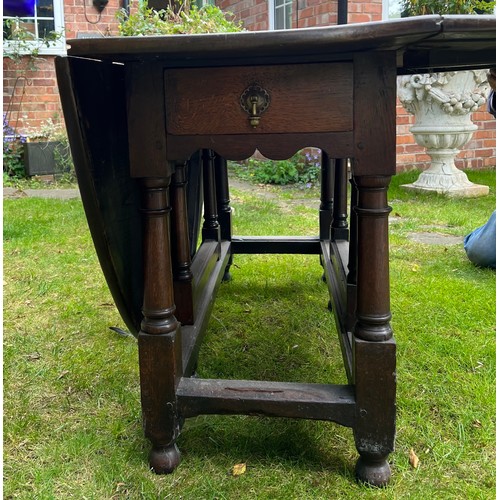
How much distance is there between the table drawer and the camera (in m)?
1.40

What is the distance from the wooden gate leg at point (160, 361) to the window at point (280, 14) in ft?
19.6

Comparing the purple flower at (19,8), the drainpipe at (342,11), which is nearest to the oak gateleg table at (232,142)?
the drainpipe at (342,11)

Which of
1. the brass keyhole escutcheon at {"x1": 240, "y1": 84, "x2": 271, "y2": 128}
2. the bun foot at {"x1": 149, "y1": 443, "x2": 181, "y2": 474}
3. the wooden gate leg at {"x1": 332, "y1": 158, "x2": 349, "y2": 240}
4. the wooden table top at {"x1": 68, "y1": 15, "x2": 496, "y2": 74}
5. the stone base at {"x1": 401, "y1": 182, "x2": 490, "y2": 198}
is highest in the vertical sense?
the wooden table top at {"x1": 68, "y1": 15, "x2": 496, "y2": 74}

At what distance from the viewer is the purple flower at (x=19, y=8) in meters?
6.84

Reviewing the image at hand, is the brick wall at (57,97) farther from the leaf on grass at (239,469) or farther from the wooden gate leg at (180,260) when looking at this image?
the leaf on grass at (239,469)

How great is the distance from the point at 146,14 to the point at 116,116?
4280 mm

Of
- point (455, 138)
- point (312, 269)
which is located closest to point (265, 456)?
point (312, 269)

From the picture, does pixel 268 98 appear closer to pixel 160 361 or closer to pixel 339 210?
pixel 160 361

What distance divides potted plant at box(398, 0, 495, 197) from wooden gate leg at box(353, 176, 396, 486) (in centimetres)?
415

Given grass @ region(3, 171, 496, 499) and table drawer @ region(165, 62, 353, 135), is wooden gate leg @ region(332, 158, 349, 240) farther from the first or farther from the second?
table drawer @ region(165, 62, 353, 135)

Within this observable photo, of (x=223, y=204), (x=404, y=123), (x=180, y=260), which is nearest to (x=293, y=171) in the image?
(x=404, y=123)

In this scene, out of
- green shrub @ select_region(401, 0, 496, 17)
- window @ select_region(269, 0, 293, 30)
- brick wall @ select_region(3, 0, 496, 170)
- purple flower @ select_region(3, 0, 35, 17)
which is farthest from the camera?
window @ select_region(269, 0, 293, 30)

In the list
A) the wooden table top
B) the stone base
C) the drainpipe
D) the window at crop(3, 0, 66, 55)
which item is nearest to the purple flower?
the window at crop(3, 0, 66, 55)

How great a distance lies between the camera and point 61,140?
268 inches
